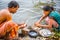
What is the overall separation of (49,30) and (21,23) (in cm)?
29

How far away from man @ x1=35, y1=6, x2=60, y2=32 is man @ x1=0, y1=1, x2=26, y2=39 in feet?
0.78

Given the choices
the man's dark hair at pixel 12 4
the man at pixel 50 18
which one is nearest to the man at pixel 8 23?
the man's dark hair at pixel 12 4

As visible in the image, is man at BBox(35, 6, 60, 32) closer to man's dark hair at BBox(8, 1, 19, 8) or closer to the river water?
the river water

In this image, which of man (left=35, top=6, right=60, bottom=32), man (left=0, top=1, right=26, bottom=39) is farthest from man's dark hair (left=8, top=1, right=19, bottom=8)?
man (left=35, top=6, right=60, bottom=32)

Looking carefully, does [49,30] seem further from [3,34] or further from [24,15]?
[3,34]

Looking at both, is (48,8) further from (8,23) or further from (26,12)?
(8,23)

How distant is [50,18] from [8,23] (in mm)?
428

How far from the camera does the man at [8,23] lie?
185 cm

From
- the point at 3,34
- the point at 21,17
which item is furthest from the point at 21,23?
the point at 3,34

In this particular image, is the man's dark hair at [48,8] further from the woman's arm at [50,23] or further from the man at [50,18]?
the woman's arm at [50,23]

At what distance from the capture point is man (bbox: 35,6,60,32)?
6.39 feet

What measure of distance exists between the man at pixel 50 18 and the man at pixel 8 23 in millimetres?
238

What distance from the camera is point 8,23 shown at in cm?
186

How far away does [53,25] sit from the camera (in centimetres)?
197
